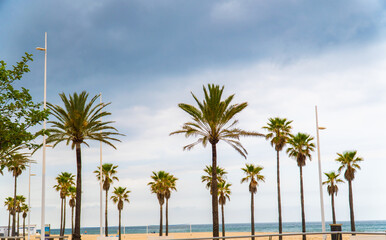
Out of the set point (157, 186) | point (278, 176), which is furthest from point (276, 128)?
point (157, 186)

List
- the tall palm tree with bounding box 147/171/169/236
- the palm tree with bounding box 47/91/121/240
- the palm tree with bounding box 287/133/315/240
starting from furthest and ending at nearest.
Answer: the tall palm tree with bounding box 147/171/169/236 < the palm tree with bounding box 287/133/315/240 < the palm tree with bounding box 47/91/121/240

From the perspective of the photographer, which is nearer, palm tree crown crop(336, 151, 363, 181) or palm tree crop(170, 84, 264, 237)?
palm tree crop(170, 84, 264, 237)

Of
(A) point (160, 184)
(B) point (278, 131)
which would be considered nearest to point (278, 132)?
(B) point (278, 131)

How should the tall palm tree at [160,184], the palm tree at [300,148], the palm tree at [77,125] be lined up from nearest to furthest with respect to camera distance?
1. the palm tree at [77,125]
2. the palm tree at [300,148]
3. the tall palm tree at [160,184]

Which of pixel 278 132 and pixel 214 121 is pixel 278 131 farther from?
pixel 214 121

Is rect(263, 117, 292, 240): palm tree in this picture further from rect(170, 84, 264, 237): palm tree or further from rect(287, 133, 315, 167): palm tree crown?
rect(170, 84, 264, 237): palm tree

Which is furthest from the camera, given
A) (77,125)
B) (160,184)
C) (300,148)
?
(160,184)

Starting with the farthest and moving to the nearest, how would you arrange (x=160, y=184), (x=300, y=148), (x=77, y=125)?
(x=160, y=184) < (x=300, y=148) < (x=77, y=125)

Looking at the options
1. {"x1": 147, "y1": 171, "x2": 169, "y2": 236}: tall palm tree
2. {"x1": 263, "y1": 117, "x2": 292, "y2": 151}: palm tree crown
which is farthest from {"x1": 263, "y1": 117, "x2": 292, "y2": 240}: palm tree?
{"x1": 147, "y1": 171, "x2": 169, "y2": 236}: tall palm tree

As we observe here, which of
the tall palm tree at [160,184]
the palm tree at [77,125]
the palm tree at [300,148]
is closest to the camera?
the palm tree at [77,125]

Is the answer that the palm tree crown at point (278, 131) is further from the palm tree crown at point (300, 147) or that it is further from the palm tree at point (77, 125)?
the palm tree at point (77, 125)

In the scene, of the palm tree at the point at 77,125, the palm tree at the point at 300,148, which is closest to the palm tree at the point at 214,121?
the palm tree at the point at 77,125

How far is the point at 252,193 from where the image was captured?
204ft

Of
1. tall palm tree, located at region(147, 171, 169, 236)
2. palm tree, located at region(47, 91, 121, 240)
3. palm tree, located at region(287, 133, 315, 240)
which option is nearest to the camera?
palm tree, located at region(47, 91, 121, 240)
